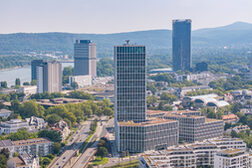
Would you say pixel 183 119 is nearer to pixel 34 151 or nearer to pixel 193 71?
pixel 34 151

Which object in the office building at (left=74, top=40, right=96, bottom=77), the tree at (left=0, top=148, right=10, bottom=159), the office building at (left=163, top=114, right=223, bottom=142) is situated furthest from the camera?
the office building at (left=74, top=40, right=96, bottom=77)

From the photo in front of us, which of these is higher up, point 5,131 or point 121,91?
point 121,91

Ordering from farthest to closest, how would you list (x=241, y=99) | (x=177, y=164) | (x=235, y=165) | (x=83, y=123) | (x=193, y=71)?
(x=193, y=71) → (x=241, y=99) → (x=83, y=123) → (x=177, y=164) → (x=235, y=165)

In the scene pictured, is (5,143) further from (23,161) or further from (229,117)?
(229,117)

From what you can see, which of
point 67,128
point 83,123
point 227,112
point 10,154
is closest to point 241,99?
point 227,112

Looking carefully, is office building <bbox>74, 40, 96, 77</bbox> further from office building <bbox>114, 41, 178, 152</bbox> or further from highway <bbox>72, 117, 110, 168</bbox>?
office building <bbox>114, 41, 178, 152</bbox>

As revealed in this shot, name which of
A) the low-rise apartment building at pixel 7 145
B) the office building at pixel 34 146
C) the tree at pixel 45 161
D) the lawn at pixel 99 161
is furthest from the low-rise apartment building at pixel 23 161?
the lawn at pixel 99 161

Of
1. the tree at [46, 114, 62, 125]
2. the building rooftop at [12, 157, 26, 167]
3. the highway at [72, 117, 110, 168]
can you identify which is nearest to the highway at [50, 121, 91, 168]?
the highway at [72, 117, 110, 168]
